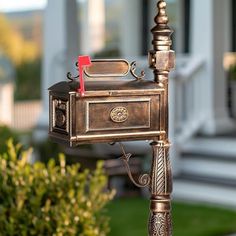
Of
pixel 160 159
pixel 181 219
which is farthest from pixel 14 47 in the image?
pixel 160 159

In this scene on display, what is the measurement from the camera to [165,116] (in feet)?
11.4

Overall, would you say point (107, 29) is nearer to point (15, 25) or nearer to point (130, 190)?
point (15, 25)

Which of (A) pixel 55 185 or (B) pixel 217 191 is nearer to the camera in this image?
(A) pixel 55 185

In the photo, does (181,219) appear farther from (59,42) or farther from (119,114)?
(119,114)

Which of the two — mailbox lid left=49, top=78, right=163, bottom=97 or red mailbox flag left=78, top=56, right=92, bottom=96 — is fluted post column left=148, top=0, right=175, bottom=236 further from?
red mailbox flag left=78, top=56, right=92, bottom=96

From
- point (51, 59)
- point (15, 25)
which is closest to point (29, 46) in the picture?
point (15, 25)

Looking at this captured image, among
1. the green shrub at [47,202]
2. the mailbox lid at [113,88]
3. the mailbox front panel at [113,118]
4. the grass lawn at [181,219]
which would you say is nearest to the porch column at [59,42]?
the grass lawn at [181,219]

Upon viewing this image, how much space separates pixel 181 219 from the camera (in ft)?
29.4

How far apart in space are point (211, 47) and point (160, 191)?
7.97 meters

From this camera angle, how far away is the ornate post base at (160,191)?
11.7 feet

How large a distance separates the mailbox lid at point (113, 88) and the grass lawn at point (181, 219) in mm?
4787

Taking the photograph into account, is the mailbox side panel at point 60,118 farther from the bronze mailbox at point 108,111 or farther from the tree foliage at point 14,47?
the tree foliage at point 14,47

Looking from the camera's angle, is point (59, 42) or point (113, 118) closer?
point (113, 118)

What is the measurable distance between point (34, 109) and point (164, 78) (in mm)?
19978
